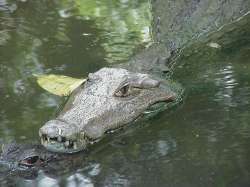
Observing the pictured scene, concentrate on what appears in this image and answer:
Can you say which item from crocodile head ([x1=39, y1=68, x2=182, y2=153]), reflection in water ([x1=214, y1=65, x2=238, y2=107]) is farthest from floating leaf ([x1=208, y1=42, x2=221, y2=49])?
crocodile head ([x1=39, y1=68, x2=182, y2=153])

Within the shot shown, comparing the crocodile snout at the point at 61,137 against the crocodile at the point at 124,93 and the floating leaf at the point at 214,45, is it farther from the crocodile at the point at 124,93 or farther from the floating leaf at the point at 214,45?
the floating leaf at the point at 214,45

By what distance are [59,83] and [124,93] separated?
0.94 metres

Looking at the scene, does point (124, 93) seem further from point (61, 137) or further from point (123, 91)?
point (61, 137)

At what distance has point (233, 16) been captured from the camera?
8.13 meters

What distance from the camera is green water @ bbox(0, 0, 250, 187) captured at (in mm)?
4355

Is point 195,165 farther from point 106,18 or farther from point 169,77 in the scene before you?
point 106,18

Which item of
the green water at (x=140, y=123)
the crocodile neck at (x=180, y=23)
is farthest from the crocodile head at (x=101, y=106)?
the crocodile neck at (x=180, y=23)

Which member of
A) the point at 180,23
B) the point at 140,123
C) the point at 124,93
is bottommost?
the point at 140,123

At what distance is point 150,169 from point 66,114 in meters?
0.95

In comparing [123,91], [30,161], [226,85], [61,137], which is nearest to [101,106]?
[123,91]

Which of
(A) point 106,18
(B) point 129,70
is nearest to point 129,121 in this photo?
(B) point 129,70

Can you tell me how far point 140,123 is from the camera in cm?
536

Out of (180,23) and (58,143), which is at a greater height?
(180,23)

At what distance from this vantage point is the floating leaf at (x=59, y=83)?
5836 mm
